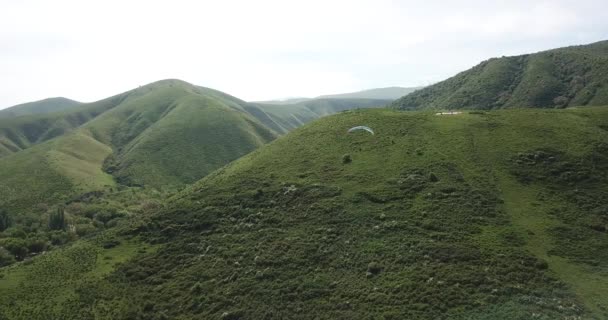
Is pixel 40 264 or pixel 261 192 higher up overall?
pixel 261 192

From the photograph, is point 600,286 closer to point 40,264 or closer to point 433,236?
point 433,236

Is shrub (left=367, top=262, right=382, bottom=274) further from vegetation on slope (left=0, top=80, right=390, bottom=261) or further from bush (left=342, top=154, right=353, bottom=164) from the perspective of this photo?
vegetation on slope (left=0, top=80, right=390, bottom=261)

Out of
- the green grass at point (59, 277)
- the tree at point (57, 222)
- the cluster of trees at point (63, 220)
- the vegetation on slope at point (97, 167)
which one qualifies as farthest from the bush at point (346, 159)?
the tree at point (57, 222)

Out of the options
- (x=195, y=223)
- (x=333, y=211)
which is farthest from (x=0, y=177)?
(x=333, y=211)

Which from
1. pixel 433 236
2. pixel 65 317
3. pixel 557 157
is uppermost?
pixel 557 157

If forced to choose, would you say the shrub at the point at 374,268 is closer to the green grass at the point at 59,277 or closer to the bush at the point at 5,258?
the green grass at the point at 59,277

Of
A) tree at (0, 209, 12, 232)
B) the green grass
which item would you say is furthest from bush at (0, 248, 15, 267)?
tree at (0, 209, 12, 232)
